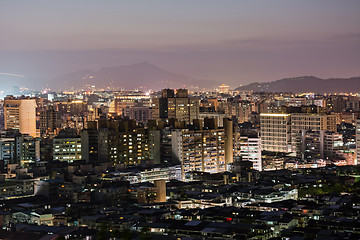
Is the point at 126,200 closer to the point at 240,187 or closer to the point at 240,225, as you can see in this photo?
the point at 240,187

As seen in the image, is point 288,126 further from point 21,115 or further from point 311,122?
point 21,115

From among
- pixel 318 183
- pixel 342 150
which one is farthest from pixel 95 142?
pixel 342 150

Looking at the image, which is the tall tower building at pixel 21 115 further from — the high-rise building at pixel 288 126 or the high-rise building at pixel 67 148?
the high-rise building at pixel 288 126

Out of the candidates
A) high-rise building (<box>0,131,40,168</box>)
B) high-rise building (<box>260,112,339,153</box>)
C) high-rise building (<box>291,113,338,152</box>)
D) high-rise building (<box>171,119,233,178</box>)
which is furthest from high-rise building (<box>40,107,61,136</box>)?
high-rise building (<box>171,119,233,178</box>)

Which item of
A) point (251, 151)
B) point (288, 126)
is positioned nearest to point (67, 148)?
point (251, 151)

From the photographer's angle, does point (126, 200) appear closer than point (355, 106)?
Yes

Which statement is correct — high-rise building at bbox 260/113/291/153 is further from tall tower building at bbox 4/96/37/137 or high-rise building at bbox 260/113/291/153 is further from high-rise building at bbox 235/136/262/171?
tall tower building at bbox 4/96/37/137
